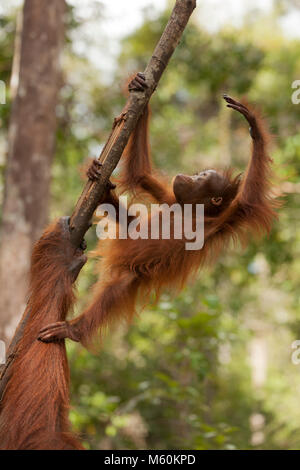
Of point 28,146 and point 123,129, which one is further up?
point 28,146

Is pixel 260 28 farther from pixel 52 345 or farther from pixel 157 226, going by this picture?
pixel 52 345

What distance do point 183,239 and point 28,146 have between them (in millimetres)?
2309

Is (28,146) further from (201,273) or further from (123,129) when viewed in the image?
(201,273)

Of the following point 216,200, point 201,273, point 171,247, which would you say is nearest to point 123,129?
point 171,247

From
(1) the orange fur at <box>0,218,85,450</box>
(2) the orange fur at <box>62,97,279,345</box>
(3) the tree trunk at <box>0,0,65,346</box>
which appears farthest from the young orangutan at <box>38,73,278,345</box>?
(3) the tree trunk at <box>0,0,65,346</box>

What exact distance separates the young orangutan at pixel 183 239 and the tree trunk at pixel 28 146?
1437mm

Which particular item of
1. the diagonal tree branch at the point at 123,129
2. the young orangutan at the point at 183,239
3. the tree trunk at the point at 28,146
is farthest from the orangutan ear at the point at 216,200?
the tree trunk at the point at 28,146

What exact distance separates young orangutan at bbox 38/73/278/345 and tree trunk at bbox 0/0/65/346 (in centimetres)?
144

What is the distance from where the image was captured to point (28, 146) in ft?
16.3

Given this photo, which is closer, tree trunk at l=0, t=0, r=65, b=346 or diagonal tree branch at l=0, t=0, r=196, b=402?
diagonal tree branch at l=0, t=0, r=196, b=402

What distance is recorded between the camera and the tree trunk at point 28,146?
475 cm

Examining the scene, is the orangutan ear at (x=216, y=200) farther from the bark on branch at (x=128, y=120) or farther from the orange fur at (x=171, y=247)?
the bark on branch at (x=128, y=120)

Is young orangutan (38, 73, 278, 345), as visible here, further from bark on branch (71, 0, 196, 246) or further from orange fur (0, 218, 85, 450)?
bark on branch (71, 0, 196, 246)

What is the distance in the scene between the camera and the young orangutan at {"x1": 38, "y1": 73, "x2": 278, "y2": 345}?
3.23 metres
